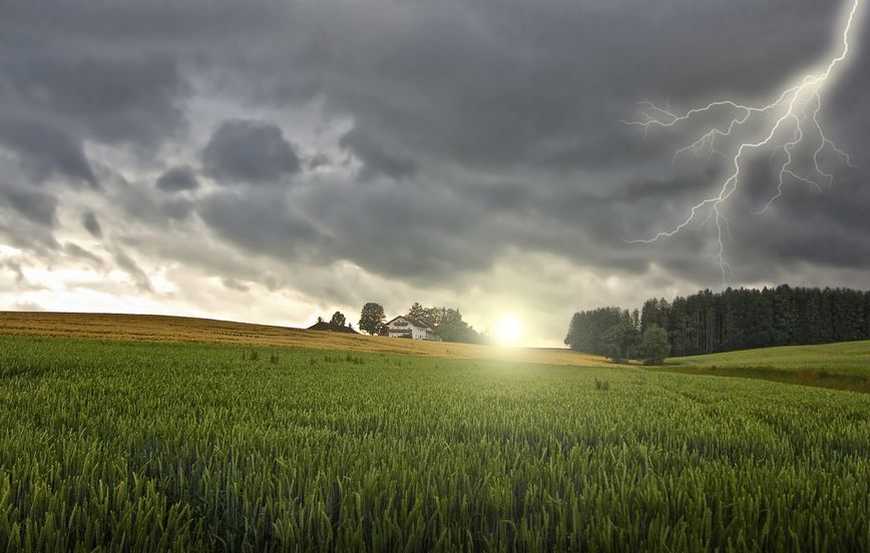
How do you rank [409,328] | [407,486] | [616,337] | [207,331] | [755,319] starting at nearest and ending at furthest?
[407,486] < [207,331] < [616,337] < [755,319] < [409,328]

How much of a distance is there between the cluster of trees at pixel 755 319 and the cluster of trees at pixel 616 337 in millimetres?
518

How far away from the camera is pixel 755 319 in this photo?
138 m

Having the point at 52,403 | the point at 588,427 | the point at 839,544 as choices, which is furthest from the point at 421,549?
the point at 52,403

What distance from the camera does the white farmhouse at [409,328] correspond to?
161375 millimetres

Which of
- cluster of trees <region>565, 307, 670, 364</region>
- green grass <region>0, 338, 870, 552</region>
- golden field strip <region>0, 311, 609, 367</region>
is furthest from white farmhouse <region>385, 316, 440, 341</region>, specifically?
green grass <region>0, 338, 870, 552</region>

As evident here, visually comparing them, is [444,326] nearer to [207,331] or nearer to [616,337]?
[616,337]

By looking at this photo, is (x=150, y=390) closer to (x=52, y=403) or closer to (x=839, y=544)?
(x=52, y=403)

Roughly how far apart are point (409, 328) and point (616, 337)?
65.8 m

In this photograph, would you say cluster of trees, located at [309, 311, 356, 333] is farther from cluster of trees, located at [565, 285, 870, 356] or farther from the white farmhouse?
cluster of trees, located at [565, 285, 870, 356]

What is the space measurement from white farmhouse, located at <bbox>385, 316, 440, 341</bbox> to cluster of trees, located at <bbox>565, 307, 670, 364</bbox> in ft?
159

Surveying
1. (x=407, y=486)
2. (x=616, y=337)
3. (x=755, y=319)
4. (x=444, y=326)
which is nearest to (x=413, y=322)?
(x=444, y=326)

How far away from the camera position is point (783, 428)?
623cm

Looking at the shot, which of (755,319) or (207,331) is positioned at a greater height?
(755,319)

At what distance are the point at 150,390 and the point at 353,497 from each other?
650 cm
